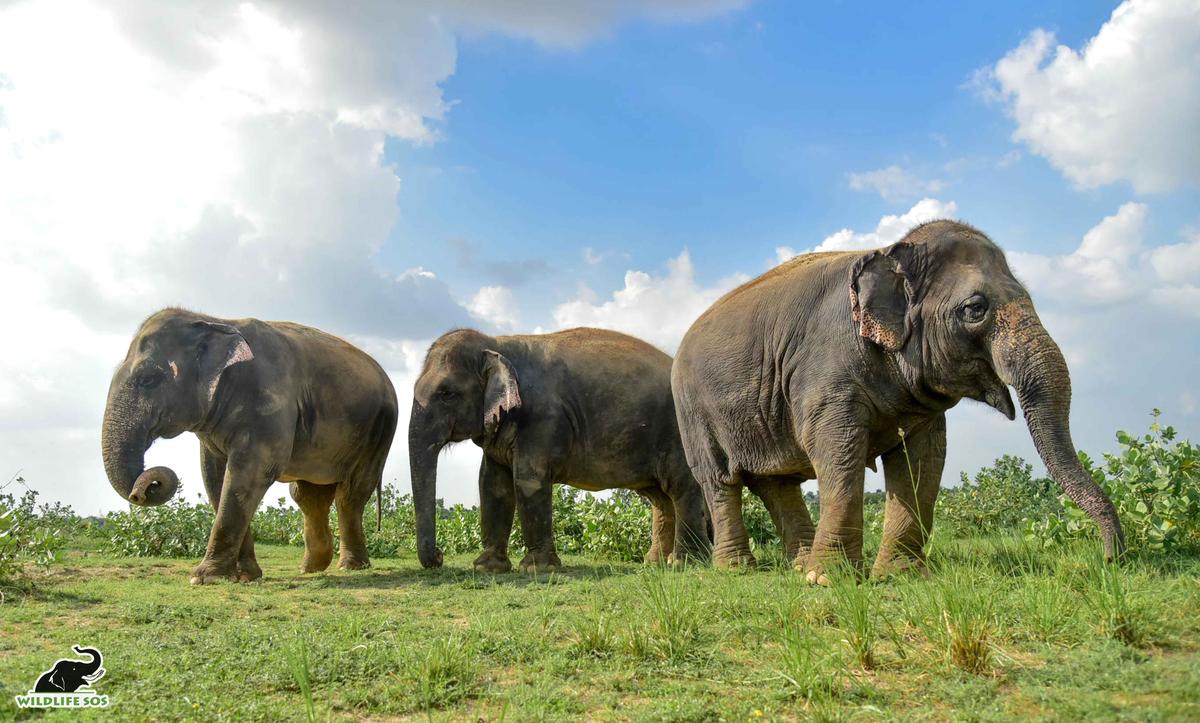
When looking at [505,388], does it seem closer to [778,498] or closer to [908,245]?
[778,498]

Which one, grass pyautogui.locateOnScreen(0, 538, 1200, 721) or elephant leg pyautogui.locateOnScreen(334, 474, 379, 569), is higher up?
elephant leg pyautogui.locateOnScreen(334, 474, 379, 569)

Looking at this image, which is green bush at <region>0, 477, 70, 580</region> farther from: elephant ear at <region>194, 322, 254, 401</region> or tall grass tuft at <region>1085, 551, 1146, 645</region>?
tall grass tuft at <region>1085, 551, 1146, 645</region>

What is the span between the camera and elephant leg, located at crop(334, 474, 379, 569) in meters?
12.2

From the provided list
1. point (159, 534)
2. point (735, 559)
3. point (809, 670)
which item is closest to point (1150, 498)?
point (735, 559)

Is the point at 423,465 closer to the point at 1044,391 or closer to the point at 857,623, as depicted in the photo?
the point at 1044,391

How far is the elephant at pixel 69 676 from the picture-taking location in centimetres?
486

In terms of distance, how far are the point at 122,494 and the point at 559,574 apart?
4778mm

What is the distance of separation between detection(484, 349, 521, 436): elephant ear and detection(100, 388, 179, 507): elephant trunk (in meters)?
3.48

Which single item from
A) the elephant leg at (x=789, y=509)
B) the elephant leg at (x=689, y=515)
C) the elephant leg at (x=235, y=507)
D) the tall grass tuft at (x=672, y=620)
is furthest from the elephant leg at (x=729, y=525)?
the elephant leg at (x=235, y=507)

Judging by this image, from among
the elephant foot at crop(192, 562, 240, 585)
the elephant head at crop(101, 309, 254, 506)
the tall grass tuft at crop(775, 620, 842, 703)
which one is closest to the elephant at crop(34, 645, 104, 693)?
the tall grass tuft at crop(775, 620, 842, 703)

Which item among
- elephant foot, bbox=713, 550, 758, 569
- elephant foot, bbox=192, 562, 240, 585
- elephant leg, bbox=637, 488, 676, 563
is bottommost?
elephant foot, bbox=713, 550, 758, 569

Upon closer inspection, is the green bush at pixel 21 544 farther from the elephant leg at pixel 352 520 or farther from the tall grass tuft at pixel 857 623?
the tall grass tuft at pixel 857 623

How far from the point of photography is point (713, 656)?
16.1 feet

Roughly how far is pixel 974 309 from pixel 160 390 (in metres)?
8.34
